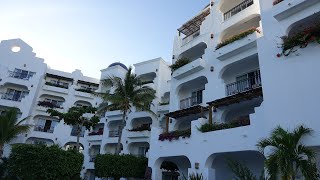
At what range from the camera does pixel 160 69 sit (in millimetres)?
40625

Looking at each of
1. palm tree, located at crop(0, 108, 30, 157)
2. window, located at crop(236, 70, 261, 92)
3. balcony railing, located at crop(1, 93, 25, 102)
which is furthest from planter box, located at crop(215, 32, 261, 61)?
balcony railing, located at crop(1, 93, 25, 102)

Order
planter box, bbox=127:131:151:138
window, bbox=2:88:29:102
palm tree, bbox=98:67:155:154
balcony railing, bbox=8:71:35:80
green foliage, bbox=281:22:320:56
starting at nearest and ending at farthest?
green foliage, bbox=281:22:320:56
palm tree, bbox=98:67:155:154
planter box, bbox=127:131:151:138
window, bbox=2:88:29:102
balcony railing, bbox=8:71:35:80

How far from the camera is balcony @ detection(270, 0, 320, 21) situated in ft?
56.7

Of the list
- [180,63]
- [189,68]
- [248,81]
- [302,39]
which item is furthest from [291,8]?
[180,63]

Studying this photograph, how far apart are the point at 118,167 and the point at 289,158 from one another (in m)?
16.7

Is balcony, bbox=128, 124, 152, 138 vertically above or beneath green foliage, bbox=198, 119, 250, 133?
above

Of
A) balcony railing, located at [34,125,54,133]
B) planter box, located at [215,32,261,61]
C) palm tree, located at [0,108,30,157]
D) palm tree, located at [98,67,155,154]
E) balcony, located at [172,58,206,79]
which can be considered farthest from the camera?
balcony railing, located at [34,125,54,133]

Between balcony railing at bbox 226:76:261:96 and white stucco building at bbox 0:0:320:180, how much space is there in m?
0.09

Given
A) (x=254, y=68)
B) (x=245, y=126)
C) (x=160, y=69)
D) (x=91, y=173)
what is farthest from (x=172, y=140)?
(x=91, y=173)

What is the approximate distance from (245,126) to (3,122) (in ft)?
89.0

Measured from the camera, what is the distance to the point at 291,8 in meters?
17.8

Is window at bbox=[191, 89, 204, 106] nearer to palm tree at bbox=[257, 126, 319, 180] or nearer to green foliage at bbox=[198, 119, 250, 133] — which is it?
green foliage at bbox=[198, 119, 250, 133]

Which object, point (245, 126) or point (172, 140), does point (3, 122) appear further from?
point (245, 126)

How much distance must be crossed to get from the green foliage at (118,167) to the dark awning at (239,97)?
1016 cm
